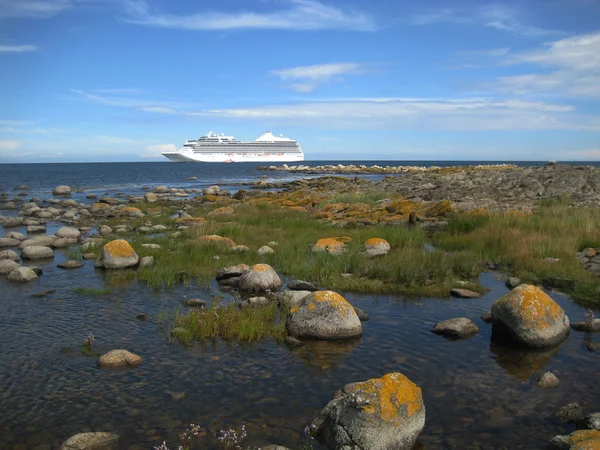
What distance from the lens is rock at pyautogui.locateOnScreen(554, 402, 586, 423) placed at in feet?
19.5

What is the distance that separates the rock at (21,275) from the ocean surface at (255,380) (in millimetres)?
2406

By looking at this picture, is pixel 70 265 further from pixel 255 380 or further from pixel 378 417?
pixel 378 417

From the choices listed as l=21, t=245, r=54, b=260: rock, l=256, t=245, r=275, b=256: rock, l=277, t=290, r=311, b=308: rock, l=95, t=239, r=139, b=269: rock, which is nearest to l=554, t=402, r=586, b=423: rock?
l=277, t=290, r=311, b=308: rock

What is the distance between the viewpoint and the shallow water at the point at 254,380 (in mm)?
5789

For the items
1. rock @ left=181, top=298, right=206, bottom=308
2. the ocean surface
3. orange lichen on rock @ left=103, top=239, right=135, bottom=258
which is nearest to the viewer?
the ocean surface

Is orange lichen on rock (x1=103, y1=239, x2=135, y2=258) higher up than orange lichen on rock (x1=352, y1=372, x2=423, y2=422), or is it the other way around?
orange lichen on rock (x1=103, y1=239, x2=135, y2=258)

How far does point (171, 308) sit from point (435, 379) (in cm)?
581

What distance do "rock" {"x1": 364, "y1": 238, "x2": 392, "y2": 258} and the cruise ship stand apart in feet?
435

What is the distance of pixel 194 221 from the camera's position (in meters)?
22.3

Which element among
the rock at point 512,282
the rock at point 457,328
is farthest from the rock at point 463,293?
the rock at point 457,328

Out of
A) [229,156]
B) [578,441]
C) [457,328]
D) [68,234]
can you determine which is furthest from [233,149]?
[578,441]

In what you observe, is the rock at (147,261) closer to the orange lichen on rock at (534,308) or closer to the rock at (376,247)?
the rock at (376,247)

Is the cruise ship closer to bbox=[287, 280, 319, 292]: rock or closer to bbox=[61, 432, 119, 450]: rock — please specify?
bbox=[287, 280, 319, 292]: rock

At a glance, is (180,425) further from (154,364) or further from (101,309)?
(101,309)
